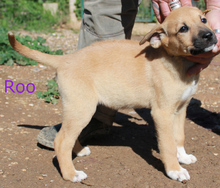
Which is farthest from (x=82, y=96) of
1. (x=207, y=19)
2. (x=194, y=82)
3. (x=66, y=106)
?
(x=207, y=19)

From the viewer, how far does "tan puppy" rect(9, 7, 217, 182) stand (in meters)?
2.86

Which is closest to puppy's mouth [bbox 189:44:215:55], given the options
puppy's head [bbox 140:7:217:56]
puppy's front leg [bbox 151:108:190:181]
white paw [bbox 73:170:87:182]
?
puppy's head [bbox 140:7:217:56]

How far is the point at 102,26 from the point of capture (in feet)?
11.7

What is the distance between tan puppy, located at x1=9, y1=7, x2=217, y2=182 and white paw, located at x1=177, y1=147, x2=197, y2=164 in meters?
0.31

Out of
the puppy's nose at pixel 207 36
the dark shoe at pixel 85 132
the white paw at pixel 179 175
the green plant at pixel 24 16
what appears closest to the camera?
the puppy's nose at pixel 207 36

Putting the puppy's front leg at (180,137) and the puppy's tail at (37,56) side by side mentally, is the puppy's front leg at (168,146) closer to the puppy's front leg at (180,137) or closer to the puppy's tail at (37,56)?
the puppy's front leg at (180,137)

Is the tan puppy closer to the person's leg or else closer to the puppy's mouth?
the puppy's mouth

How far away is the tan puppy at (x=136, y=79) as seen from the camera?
2.86 metres

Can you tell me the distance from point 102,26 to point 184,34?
1120 mm

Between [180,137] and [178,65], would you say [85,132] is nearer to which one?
[180,137]

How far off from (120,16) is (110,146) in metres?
1.52

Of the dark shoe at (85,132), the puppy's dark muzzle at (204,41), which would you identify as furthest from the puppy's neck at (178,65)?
the dark shoe at (85,132)

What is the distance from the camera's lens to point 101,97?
3115 millimetres

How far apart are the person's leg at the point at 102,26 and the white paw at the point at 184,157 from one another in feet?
3.03
